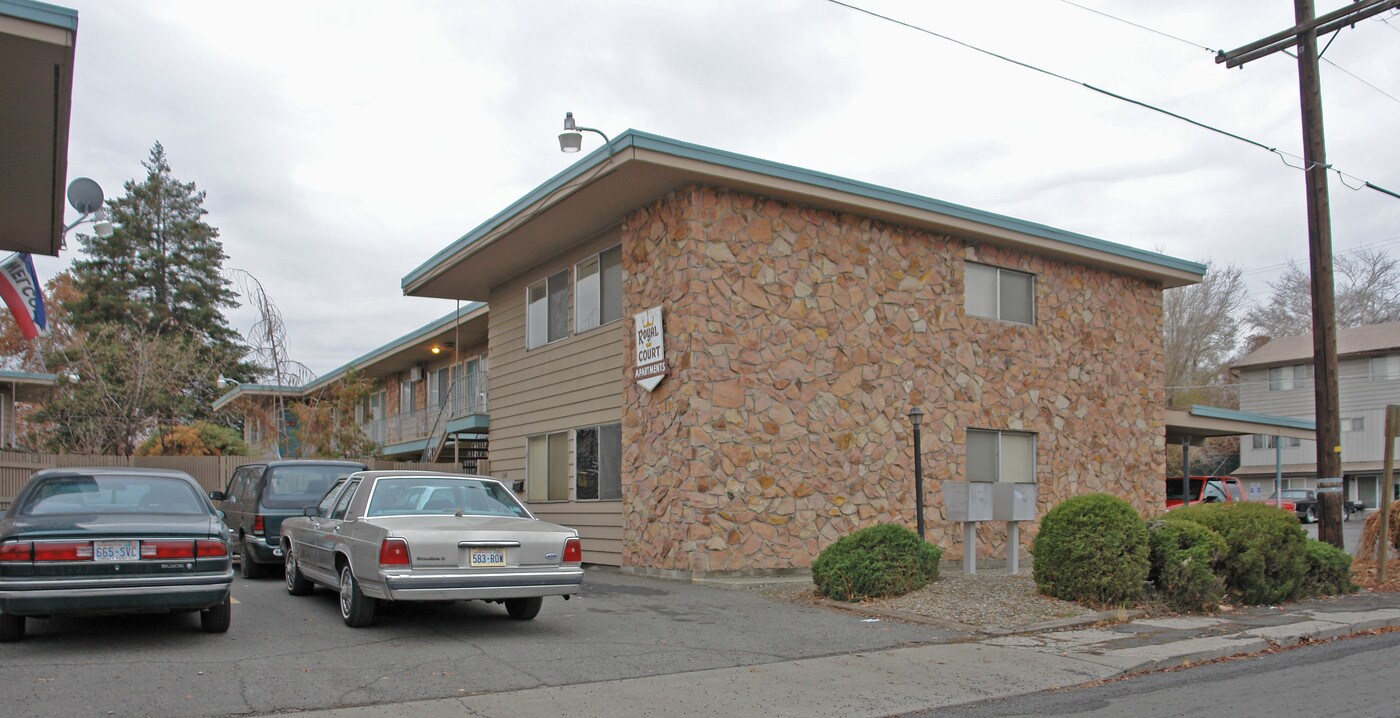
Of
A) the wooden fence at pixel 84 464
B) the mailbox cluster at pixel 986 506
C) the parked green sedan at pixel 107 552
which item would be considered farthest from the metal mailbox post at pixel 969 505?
the wooden fence at pixel 84 464

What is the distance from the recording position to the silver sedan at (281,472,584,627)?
861 cm

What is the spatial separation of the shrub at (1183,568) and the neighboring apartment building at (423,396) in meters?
13.5

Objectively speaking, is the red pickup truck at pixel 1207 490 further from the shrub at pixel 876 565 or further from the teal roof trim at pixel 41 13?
the teal roof trim at pixel 41 13

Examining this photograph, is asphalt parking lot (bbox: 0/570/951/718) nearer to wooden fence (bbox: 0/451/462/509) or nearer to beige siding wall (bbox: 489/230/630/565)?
beige siding wall (bbox: 489/230/630/565)

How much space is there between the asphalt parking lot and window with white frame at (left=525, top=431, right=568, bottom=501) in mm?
6284

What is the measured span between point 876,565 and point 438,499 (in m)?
4.93

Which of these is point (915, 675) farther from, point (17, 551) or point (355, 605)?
point (17, 551)

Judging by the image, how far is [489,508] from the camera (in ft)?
32.3

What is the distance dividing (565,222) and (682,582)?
19.2 ft

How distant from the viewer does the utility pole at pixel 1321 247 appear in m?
14.7

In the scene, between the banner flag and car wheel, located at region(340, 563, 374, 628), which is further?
the banner flag

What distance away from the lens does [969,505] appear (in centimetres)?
1379

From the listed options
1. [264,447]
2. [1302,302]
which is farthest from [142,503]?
[1302,302]

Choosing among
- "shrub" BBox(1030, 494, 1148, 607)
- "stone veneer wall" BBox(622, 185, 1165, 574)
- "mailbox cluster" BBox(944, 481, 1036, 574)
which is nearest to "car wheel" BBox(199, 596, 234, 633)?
"stone veneer wall" BBox(622, 185, 1165, 574)
